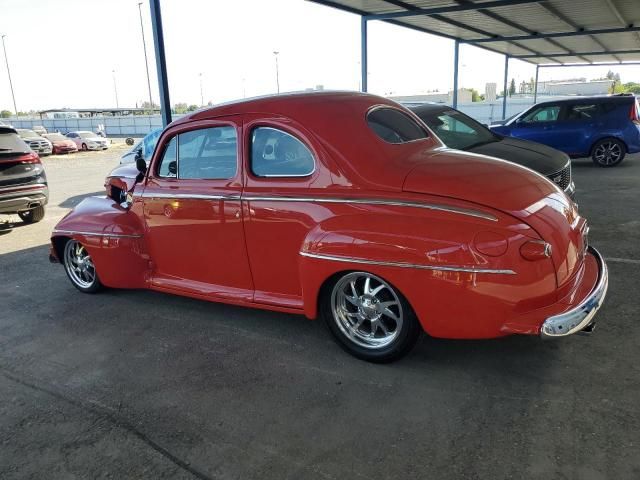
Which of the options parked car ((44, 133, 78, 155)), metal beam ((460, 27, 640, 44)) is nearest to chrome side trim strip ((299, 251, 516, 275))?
metal beam ((460, 27, 640, 44))

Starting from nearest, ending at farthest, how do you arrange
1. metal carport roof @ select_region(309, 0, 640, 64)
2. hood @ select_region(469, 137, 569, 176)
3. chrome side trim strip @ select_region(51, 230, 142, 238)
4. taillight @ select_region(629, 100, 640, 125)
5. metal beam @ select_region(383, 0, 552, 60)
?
1. chrome side trim strip @ select_region(51, 230, 142, 238)
2. hood @ select_region(469, 137, 569, 176)
3. taillight @ select_region(629, 100, 640, 125)
4. metal beam @ select_region(383, 0, 552, 60)
5. metal carport roof @ select_region(309, 0, 640, 64)

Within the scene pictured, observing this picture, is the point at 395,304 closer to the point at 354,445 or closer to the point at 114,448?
the point at 354,445

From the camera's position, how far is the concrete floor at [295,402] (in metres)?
2.57

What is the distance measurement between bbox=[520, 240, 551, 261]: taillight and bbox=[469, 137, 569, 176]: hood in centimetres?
338

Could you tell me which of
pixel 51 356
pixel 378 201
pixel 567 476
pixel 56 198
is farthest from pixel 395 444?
pixel 56 198

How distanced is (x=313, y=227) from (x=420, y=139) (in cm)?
132

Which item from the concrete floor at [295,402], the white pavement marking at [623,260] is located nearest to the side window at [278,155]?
the concrete floor at [295,402]

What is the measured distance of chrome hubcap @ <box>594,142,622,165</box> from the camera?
12234mm

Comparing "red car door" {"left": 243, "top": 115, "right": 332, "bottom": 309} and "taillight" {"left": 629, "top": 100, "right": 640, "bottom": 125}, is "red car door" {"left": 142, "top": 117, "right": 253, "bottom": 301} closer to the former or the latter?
"red car door" {"left": 243, "top": 115, "right": 332, "bottom": 309}

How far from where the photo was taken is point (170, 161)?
14.6 feet

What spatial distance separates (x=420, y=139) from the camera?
13.7 ft

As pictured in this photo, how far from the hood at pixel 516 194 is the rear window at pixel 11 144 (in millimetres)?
7303

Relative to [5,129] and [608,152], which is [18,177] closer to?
[5,129]

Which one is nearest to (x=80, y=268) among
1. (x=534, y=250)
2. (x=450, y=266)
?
(x=450, y=266)
